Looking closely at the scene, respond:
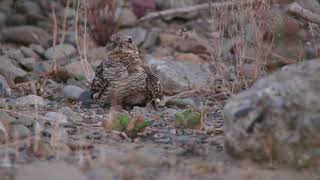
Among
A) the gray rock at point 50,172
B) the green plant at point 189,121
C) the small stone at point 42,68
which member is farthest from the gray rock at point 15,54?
the gray rock at point 50,172

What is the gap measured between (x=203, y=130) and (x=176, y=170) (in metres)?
1.22

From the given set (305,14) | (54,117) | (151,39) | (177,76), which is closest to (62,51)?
(151,39)

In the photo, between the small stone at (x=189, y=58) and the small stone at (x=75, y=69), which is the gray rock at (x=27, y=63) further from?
the small stone at (x=189, y=58)

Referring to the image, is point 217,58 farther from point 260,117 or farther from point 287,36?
point 260,117

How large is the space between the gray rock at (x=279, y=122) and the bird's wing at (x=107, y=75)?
2.05 meters

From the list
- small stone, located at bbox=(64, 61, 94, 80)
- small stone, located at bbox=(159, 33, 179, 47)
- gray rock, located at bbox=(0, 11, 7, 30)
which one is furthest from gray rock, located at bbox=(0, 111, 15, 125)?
gray rock, located at bbox=(0, 11, 7, 30)

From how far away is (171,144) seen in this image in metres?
4.52

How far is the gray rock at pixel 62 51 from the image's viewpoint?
27.2 feet

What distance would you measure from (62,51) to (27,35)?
0.87m

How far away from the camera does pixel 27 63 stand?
8.03 metres

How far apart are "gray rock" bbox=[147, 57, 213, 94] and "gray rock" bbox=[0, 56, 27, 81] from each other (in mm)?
1274

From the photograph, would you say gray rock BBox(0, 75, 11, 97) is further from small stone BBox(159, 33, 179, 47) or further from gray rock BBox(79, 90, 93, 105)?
small stone BBox(159, 33, 179, 47)

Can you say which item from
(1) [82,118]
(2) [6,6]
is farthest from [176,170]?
(2) [6,6]

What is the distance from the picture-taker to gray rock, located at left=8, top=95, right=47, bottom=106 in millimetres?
5873
